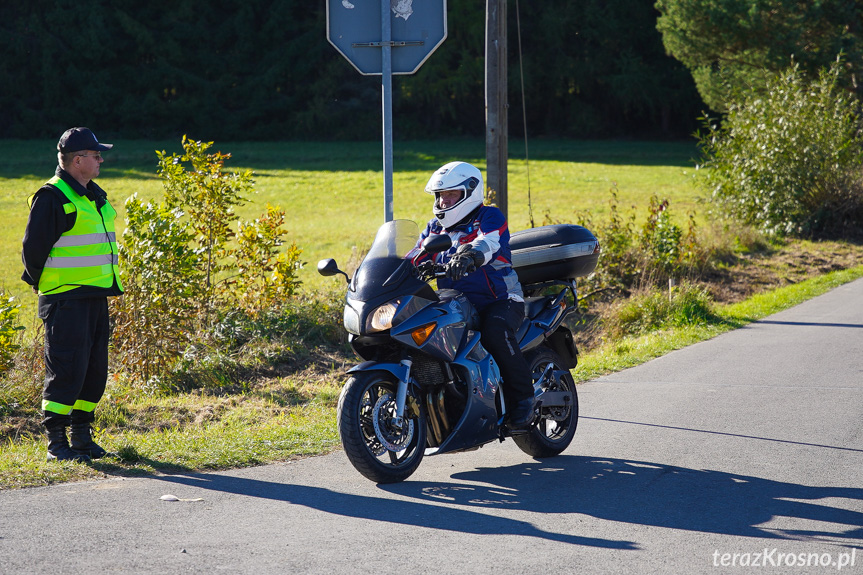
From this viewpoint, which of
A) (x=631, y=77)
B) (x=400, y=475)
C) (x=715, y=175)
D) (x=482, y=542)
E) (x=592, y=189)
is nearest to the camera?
(x=482, y=542)

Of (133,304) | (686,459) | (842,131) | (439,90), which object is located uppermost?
(439,90)

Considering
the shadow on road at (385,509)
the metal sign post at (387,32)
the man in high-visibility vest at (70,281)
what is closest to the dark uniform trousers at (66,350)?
the man in high-visibility vest at (70,281)

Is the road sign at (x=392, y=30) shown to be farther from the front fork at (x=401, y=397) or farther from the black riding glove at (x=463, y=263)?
the front fork at (x=401, y=397)

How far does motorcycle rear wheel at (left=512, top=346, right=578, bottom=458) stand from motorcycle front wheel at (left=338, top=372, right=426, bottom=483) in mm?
870

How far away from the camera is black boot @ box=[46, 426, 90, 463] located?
19.2 ft

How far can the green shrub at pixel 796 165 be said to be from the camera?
18.3 m

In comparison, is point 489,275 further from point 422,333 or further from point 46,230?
point 46,230

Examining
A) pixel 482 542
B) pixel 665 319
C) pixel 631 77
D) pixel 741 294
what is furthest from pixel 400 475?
pixel 631 77

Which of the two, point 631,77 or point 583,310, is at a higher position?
point 631,77

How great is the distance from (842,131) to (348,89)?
39910 mm

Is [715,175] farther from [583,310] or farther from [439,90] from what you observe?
[439,90]

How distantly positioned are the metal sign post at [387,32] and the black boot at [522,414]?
2050 millimetres

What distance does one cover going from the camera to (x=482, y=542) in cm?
462

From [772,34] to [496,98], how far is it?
1873 centimetres
